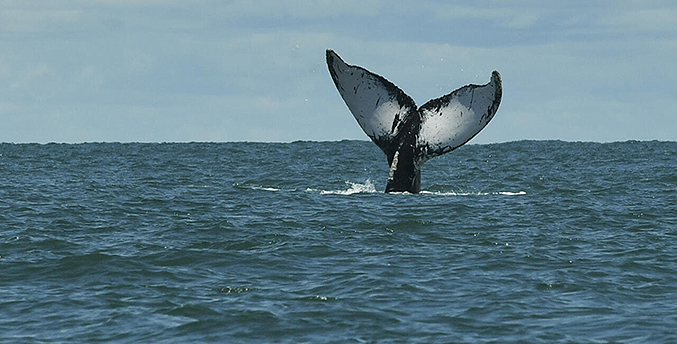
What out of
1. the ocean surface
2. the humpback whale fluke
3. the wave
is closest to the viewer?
the ocean surface

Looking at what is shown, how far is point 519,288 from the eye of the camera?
11773 mm

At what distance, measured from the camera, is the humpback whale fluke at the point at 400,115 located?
1587 centimetres

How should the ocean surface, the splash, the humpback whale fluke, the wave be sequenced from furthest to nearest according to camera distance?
the splash < the wave < the humpback whale fluke < the ocean surface

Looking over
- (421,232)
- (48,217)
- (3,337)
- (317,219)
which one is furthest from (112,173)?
(3,337)

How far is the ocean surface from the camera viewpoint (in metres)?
9.96

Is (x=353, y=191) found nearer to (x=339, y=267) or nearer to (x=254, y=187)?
(x=254, y=187)

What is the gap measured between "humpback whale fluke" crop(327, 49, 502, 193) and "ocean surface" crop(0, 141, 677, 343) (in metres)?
1.31

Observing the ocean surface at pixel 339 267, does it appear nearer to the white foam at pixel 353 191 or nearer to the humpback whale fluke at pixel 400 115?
the white foam at pixel 353 191

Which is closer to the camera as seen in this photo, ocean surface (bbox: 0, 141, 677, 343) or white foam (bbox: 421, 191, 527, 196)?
ocean surface (bbox: 0, 141, 677, 343)

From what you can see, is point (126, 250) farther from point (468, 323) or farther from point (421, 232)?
point (468, 323)

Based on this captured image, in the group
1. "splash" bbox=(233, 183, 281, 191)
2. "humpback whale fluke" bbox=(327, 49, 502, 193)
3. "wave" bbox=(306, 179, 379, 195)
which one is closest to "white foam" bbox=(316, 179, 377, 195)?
"wave" bbox=(306, 179, 379, 195)

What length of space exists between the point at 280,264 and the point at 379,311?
3042 millimetres

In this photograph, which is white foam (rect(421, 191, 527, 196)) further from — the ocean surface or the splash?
the splash

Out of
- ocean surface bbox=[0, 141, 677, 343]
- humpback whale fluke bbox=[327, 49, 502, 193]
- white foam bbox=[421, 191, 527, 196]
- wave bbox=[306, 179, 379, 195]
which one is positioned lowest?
ocean surface bbox=[0, 141, 677, 343]
